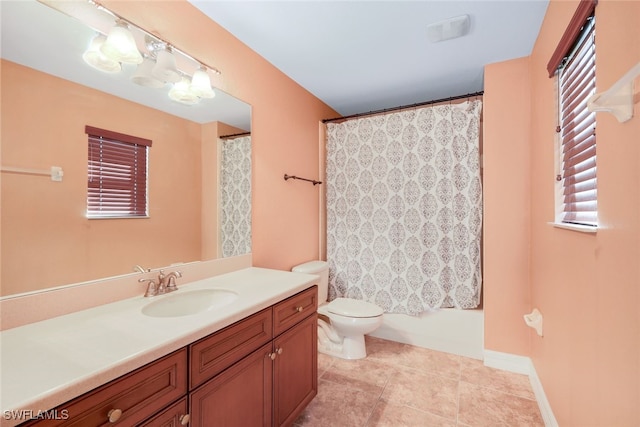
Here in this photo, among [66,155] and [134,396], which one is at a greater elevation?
[66,155]

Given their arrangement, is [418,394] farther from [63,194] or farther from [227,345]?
[63,194]

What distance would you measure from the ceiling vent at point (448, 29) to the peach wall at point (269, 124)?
45.5 inches

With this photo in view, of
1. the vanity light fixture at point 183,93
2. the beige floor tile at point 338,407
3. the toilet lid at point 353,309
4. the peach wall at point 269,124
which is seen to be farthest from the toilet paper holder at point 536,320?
the vanity light fixture at point 183,93

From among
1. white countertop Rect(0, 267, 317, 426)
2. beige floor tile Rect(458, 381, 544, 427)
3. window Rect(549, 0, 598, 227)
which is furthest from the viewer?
beige floor tile Rect(458, 381, 544, 427)

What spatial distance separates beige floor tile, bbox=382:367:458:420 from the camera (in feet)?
5.49

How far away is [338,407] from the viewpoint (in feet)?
5.50

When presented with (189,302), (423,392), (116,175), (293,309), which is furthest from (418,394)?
(116,175)

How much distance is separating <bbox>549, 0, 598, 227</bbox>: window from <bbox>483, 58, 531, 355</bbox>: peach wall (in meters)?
0.59

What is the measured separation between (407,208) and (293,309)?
1.46m

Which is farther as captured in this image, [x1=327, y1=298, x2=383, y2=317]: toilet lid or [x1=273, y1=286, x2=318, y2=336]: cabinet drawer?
[x1=327, y1=298, x2=383, y2=317]: toilet lid

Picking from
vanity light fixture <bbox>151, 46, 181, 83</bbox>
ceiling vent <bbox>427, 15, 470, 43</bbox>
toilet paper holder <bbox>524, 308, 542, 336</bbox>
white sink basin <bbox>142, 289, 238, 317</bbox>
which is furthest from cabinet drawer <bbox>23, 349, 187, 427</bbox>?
ceiling vent <bbox>427, 15, 470, 43</bbox>

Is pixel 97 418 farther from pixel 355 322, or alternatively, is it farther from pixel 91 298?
pixel 355 322

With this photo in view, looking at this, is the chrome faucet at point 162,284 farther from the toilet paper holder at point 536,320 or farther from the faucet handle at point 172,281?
the toilet paper holder at point 536,320

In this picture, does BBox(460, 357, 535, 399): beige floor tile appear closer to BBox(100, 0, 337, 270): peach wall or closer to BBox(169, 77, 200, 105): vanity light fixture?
BBox(100, 0, 337, 270): peach wall
